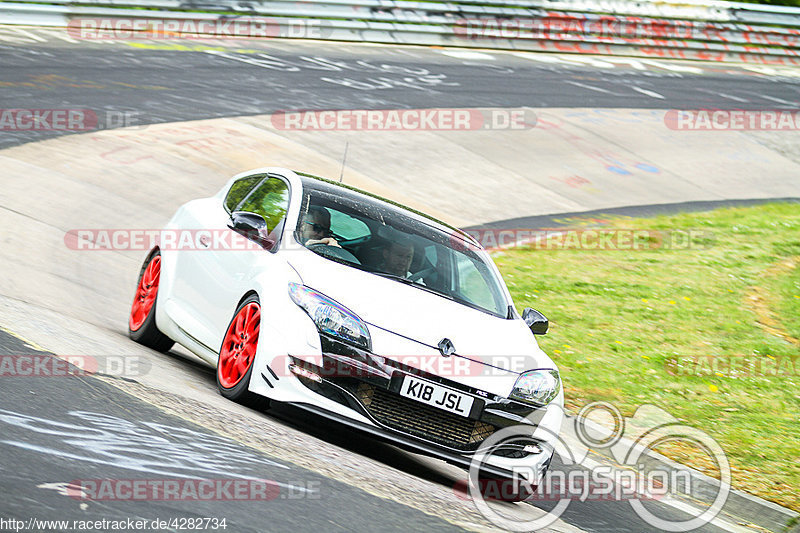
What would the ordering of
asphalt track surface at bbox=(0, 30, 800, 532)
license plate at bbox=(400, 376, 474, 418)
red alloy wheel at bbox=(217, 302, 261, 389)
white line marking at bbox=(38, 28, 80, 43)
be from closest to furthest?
asphalt track surface at bbox=(0, 30, 800, 532) → license plate at bbox=(400, 376, 474, 418) → red alloy wheel at bbox=(217, 302, 261, 389) → white line marking at bbox=(38, 28, 80, 43)

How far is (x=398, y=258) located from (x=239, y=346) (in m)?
1.26

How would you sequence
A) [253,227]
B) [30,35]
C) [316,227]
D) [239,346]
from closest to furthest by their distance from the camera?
[239,346], [253,227], [316,227], [30,35]

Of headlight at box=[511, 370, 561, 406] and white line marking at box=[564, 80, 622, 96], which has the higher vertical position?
headlight at box=[511, 370, 561, 406]

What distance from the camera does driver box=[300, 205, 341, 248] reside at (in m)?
7.65

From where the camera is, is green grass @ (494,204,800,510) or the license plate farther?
green grass @ (494,204,800,510)

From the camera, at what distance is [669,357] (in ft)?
36.1

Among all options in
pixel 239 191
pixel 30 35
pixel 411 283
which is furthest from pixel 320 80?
pixel 411 283

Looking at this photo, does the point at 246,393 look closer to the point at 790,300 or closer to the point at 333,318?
the point at 333,318

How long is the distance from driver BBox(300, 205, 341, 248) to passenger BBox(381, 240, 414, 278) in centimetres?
34

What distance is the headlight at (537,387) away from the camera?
677 cm

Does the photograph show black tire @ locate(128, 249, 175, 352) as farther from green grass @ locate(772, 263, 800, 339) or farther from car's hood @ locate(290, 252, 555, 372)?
green grass @ locate(772, 263, 800, 339)

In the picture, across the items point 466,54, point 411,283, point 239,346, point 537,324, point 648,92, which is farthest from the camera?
point 466,54

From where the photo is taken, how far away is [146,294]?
29.8ft

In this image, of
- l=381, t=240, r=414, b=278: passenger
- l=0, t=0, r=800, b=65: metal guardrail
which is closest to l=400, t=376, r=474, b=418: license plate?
l=381, t=240, r=414, b=278: passenger
